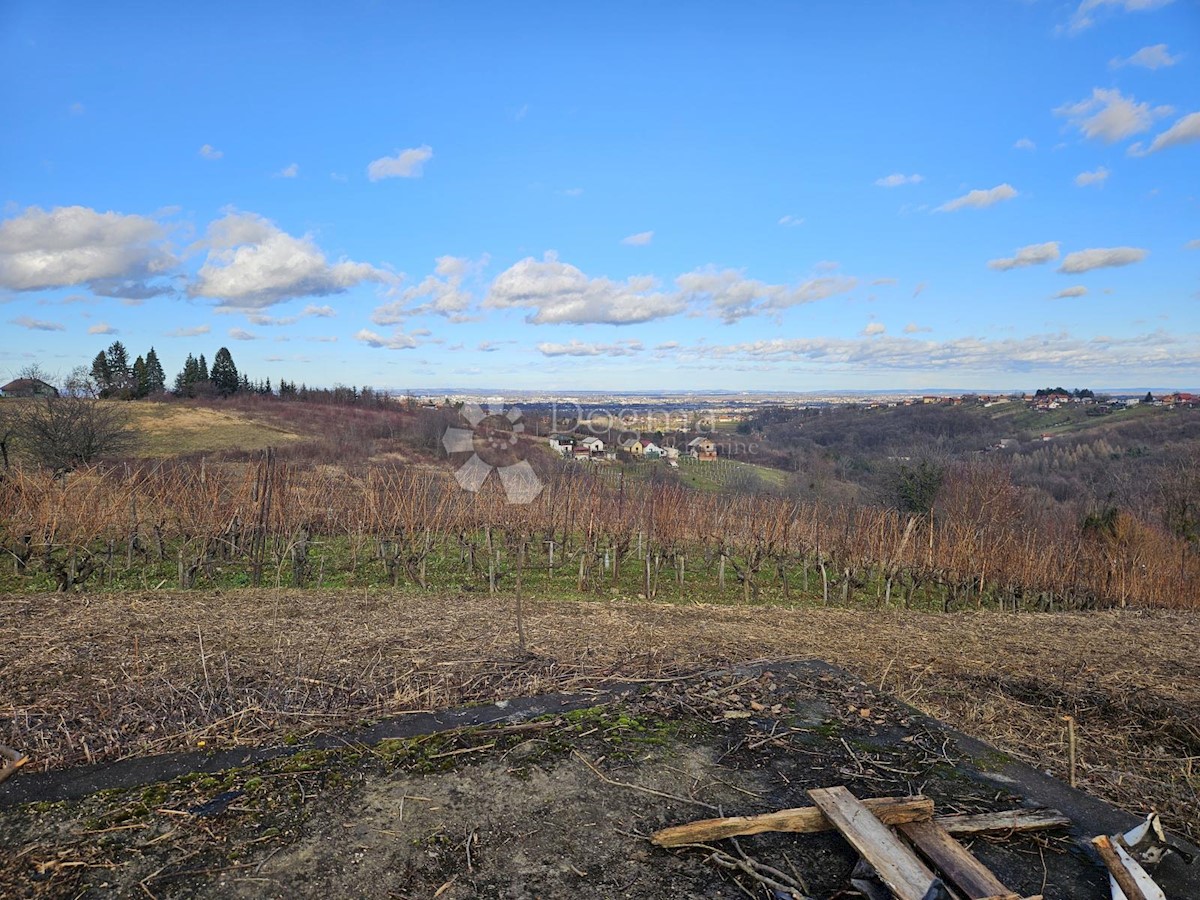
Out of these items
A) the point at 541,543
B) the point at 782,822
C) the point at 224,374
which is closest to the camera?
the point at 782,822

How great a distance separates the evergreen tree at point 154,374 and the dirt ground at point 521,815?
Result: 62917 millimetres

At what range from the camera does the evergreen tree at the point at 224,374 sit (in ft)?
191

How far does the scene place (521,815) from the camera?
104 inches

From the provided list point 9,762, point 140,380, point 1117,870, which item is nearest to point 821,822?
point 1117,870

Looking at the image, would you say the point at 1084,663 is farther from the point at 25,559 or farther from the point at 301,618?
the point at 25,559

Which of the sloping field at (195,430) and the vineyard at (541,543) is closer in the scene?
the vineyard at (541,543)

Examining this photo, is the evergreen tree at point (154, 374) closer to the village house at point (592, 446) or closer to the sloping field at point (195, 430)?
the sloping field at point (195, 430)

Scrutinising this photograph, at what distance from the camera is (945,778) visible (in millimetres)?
3018

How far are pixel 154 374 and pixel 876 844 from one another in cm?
7018

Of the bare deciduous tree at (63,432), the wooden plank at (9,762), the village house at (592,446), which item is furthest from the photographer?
the bare deciduous tree at (63,432)

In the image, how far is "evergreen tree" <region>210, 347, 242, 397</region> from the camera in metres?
58.3

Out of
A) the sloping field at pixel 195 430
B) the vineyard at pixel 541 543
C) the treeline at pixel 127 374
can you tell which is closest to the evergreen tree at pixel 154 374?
the treeline at pixel 127 374

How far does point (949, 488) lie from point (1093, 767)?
77.7 ft

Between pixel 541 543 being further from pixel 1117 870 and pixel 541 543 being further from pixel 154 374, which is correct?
pixel 154 374
